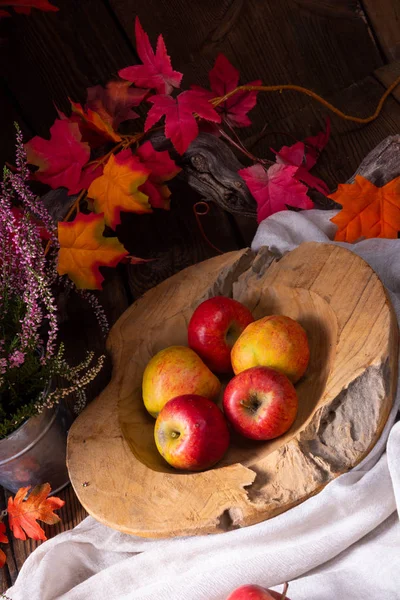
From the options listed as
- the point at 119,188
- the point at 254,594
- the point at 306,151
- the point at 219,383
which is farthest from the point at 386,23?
the point at 254,594

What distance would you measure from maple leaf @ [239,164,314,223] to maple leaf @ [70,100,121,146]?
29 centimetres

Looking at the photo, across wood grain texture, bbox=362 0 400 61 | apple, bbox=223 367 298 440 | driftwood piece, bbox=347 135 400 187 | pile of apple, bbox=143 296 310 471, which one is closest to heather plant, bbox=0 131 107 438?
pile of apple, bbox=143 296 310 471

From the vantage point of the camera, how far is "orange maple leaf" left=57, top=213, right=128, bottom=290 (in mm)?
1344

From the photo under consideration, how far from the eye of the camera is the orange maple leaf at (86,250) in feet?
4.41

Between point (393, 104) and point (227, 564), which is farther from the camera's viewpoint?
point (393, 104)

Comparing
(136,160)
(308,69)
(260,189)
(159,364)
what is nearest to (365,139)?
(308,69)

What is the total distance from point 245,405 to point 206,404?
0.20ft

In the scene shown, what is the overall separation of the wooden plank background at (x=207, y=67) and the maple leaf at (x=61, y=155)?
0.88ft

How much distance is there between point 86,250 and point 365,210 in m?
0.55

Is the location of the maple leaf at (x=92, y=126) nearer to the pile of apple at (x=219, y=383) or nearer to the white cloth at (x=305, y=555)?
the pile of apple at (x=219, y=383)

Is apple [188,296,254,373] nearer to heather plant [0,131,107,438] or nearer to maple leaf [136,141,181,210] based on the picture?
heather plant [0,131,107,438]

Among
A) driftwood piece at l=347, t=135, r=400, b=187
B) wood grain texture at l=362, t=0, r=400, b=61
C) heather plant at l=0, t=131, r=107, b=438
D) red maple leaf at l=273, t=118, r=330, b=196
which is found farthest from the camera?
wood grain texture at l=362, t=0, r=400, b=61

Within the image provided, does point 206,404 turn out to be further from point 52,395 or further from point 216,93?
point 216,93

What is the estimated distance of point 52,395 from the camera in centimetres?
117
